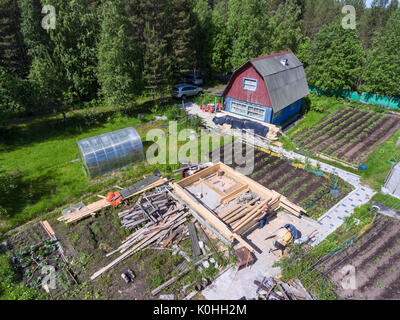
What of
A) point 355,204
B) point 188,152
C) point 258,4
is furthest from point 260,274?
point 258,4

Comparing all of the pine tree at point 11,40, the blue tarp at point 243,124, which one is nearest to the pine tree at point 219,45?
the blue tarp at point 243,124

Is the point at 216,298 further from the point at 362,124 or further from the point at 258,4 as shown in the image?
the point at 258,4

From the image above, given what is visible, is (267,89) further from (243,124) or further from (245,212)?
(245,212)

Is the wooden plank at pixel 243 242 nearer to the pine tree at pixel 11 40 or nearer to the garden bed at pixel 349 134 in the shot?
the garden bed at pixel 349 134

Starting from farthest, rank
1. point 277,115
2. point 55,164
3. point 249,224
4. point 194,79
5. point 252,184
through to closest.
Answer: point 194,79, point 277,115, point 55,164, point 252,184, point 249,224

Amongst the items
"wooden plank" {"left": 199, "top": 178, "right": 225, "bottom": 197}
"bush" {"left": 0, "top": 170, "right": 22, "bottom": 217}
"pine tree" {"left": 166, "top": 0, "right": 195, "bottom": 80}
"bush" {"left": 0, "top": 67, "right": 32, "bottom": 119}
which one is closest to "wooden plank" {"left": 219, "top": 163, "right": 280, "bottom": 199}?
"wooden plank" {"left": 199, "top": 178, "right": 225, "bottom": 197}

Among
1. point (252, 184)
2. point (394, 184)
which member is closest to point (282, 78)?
point (394, 184)

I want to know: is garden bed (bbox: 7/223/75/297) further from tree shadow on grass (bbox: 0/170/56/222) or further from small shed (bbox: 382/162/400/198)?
small shed (bbox: 382/162/400/198)
